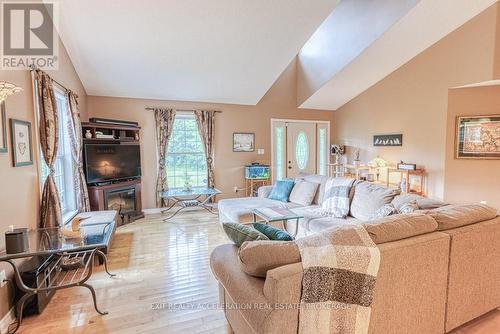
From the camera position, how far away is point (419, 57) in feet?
16.4

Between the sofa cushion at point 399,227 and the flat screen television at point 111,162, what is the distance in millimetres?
4282

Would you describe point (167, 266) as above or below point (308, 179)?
below

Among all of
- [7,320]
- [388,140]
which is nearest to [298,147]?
[388,140]

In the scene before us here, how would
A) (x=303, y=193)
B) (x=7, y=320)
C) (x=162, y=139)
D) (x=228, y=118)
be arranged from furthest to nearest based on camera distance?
(x=228, y=118) < (x=162, y=139) < (x=303, y=193) < (x=7, y=320)

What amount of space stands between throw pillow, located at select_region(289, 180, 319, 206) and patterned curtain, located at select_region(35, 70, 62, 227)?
311 centimetres

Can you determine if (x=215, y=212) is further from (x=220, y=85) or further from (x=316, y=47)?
(x=316, y=47)

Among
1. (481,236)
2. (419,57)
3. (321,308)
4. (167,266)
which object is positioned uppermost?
(419,57)

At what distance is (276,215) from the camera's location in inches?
128

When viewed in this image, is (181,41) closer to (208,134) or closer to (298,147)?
(208,134)

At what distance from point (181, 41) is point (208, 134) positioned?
7.38 feet

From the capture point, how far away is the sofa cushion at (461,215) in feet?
5.98

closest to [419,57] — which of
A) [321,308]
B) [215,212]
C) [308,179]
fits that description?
[308,179]

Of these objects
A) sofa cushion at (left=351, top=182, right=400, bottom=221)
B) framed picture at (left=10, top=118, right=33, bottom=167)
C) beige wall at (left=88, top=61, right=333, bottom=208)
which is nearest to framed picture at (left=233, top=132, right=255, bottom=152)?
beige wall at (left=88, top=61, right=333, bottom=208)

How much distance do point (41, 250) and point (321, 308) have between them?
210 centimetres
